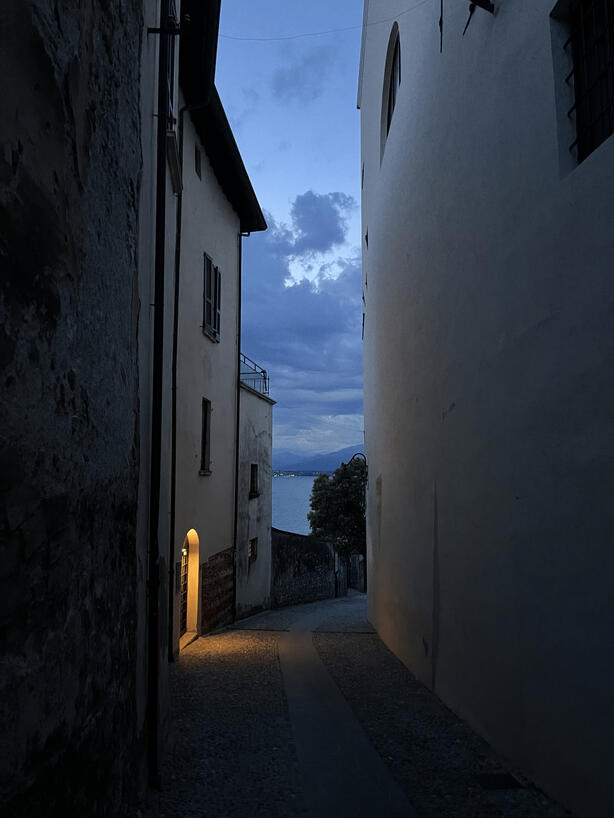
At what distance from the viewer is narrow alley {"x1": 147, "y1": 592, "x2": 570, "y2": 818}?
4395 mm

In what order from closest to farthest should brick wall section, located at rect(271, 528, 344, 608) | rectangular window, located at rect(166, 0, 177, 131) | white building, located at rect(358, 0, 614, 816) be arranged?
white building, located at rect(358, 0, 614, 816) < rectangular window, located at rect(166, 0, 177, 131) < brick wall section, located at rect(271, 528, 344, 608)

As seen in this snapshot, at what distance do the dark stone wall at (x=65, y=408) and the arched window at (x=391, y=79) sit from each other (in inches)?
337

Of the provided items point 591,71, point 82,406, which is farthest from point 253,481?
point 82,406

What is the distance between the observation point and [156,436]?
207 inches

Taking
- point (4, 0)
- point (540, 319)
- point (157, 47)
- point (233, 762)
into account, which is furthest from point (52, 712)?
point (157, 47)

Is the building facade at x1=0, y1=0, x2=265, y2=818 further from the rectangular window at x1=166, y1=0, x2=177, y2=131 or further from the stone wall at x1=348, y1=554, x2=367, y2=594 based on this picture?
the stone wall at x1=348, y1=554, x2=367, y2=594

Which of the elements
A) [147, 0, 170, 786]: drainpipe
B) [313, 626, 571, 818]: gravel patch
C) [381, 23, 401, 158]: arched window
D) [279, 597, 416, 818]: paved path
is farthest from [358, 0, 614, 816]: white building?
[147, 0, 170, 786]: drainpipe

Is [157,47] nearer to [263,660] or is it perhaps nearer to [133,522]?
[133,522]

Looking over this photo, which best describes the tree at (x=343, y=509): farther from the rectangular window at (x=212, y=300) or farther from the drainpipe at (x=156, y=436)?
the drainpipe at (x=156, y=436)

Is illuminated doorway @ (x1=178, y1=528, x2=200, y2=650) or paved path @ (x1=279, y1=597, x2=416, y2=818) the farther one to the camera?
illuminated doorway @ (x1=178, y1=528, x2=200, y2=650)

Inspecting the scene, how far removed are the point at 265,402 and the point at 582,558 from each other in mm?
14048

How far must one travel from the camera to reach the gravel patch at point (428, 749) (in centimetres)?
432

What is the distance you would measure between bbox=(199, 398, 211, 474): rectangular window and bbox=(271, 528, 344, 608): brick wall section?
7.84 meters

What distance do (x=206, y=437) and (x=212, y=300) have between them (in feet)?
9.41
